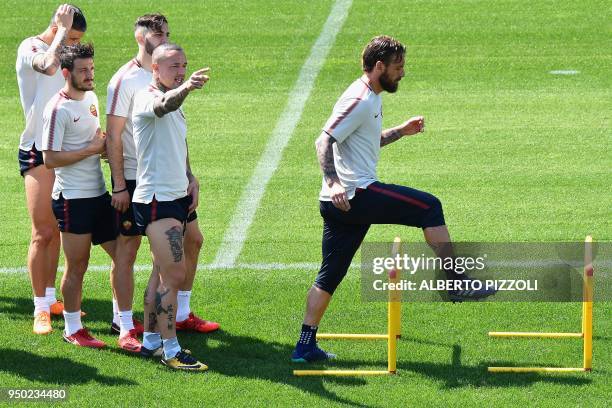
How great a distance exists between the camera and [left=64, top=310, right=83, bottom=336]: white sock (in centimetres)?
844

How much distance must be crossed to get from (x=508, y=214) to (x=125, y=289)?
13.9 feet

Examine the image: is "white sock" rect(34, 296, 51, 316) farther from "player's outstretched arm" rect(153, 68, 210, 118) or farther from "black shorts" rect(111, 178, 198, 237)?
"player's outstretched arm" rect(153, 68, 210, 118)

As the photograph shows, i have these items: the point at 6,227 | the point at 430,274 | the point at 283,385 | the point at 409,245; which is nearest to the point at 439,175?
the point at 409,245

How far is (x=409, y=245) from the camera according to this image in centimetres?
1056

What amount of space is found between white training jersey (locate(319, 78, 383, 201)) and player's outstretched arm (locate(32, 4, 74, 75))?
6.60ft

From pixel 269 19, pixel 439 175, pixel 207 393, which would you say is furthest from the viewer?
pixel 269 19

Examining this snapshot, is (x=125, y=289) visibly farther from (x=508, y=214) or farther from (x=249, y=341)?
(x=508, y=214)

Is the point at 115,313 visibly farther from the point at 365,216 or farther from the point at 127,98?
the point at 365,216

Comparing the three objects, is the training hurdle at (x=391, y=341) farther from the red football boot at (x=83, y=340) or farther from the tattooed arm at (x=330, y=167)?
the red football boot at (x=83, y=340)

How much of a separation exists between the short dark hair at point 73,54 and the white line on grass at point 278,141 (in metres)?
2.70

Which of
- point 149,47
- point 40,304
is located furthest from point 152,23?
point 40,304

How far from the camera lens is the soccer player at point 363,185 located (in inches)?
305

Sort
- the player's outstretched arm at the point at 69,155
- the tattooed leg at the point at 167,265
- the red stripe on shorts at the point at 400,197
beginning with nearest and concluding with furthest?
1. the red stripe on shorts at the point at 400,197
2. the tattooed leg at the point at 167,265
3. the player's outstretched arm at the point at 69,155

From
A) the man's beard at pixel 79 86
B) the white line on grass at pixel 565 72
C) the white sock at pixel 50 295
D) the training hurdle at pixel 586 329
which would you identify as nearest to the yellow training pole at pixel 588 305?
the training hurdle at pixel 586 329
